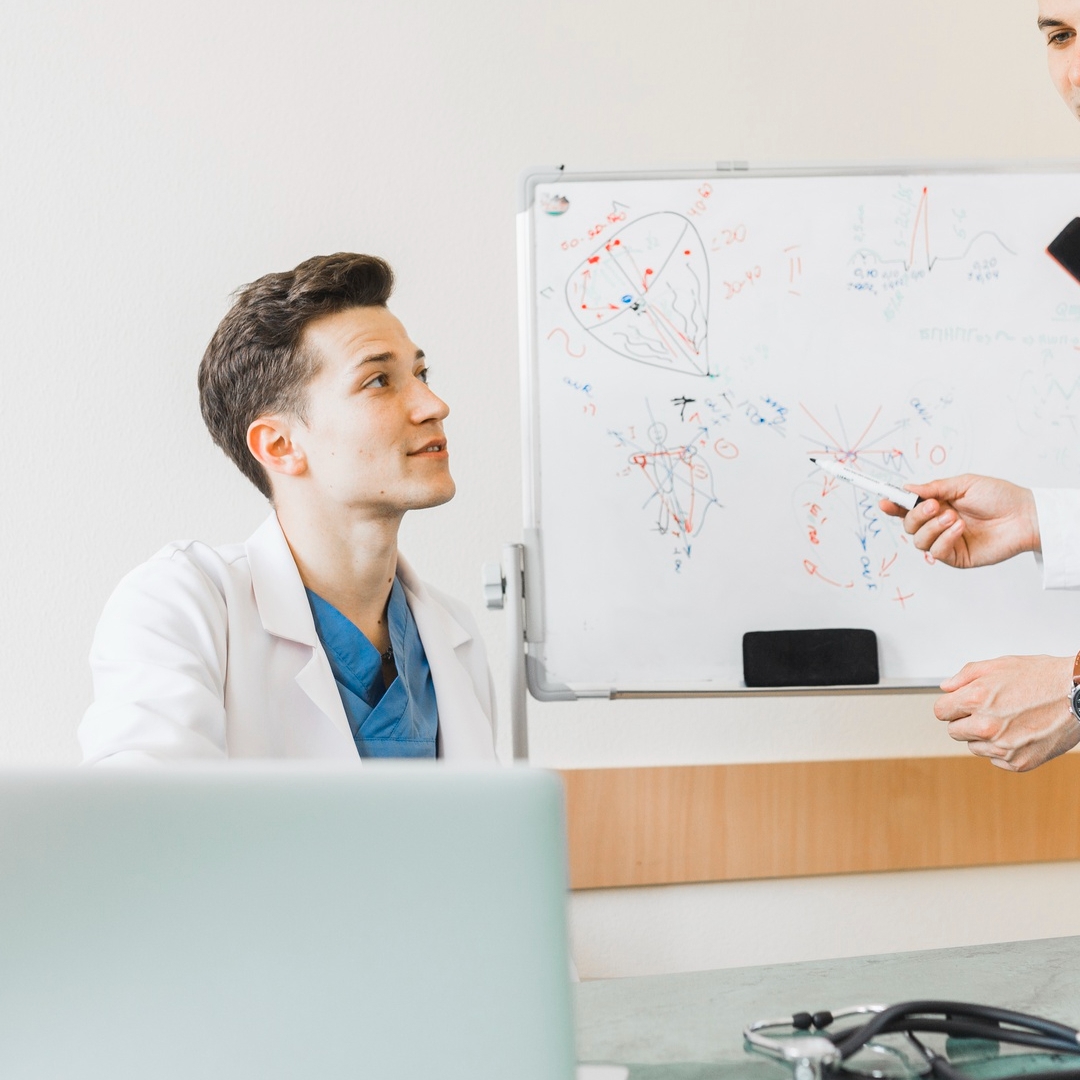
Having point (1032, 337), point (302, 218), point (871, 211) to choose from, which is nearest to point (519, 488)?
point (302, 218)

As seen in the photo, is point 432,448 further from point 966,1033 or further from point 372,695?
point 966,1033

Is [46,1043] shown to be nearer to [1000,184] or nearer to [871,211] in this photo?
[871,211]

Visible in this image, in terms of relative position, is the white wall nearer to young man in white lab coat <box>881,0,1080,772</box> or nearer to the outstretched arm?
young man in white lab coat <box>881,0,1080,772</box>

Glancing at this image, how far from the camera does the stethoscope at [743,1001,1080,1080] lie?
2.19ft

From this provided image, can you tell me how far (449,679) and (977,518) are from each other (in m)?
0.76

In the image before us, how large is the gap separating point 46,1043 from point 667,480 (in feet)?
4.23

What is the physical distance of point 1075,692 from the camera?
1.15 metres

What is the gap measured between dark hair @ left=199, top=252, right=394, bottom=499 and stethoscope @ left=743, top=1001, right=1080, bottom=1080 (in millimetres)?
971

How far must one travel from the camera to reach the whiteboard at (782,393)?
1563 mm

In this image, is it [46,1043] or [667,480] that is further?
[667,480]

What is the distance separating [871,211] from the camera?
1592 mm

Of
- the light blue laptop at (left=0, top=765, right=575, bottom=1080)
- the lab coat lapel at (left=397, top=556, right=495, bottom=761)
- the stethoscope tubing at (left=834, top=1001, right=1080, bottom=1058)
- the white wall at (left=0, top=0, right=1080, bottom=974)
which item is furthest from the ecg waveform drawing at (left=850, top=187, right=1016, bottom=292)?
the light blue laptop at (left=0, top=765, right=575, bottom=1080)

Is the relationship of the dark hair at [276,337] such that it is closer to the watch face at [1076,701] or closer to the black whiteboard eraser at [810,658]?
the black whiteboard eraser at [810,658]

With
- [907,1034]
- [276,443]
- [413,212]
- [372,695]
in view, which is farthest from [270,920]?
[413,212]
